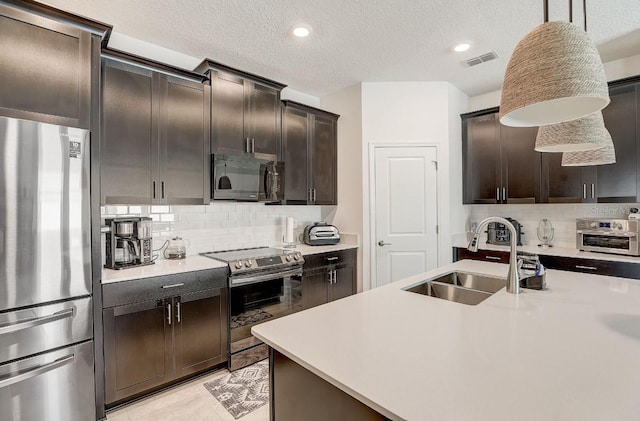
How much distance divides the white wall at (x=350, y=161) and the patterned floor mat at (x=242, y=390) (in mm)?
1638

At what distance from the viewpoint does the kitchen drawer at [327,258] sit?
10.8 ft

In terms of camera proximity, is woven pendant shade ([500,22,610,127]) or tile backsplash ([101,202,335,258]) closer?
woven pendant shade ([500,22,610,127])

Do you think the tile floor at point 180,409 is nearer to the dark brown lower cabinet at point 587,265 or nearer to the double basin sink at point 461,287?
the double basin sink at point 461,287

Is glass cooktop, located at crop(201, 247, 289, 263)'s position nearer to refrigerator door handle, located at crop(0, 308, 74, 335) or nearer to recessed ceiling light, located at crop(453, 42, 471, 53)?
refrigerator door handle, located at crop(0, 308, 74, 335)

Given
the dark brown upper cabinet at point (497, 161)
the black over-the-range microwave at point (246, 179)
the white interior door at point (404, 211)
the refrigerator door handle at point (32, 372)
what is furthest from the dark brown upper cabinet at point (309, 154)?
the refrigerator door handle at point (32, 372)

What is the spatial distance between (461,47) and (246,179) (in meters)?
2.35

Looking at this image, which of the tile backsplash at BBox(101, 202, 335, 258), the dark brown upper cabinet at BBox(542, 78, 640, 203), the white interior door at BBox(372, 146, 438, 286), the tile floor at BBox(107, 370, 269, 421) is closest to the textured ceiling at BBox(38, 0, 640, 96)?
the dark brown upper cabinet at BBox(542, 78, 640, 203)

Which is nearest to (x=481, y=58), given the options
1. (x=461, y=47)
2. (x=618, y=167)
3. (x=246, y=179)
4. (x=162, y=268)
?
(x=461, y=47)

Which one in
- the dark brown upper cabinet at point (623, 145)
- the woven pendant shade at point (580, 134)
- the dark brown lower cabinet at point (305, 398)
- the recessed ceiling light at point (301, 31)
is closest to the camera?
the dark brown lower cabinet at point (305, 398)

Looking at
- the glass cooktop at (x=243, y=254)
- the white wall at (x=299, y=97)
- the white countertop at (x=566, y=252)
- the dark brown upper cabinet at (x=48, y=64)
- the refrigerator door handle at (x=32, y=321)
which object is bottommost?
the refrigerator door handle at (x=32, y=321)

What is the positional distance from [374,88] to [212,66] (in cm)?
185

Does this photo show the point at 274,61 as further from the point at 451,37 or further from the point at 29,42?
the point at 29,42

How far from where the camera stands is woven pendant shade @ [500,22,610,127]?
3.25 ft

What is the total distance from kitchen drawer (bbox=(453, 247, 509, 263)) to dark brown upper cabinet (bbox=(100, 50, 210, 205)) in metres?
2.85
